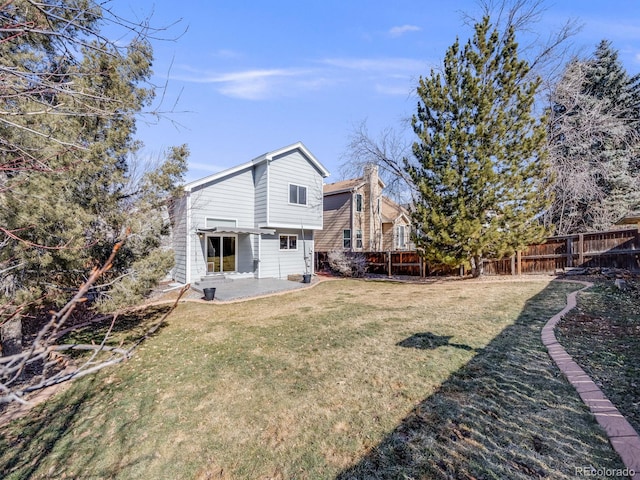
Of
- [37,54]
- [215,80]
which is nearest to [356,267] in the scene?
[215,80]

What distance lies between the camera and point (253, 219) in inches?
593

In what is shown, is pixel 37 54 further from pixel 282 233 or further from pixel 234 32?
pixel 282 233

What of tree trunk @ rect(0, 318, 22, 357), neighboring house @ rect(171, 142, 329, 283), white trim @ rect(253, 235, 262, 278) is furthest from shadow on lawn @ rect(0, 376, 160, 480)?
white trim @ rect(253, 235, 262, 278)

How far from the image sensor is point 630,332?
5023 mm

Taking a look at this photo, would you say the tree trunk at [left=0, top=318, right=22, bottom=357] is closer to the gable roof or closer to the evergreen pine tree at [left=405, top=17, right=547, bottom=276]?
the gable roof

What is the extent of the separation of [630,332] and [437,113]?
403 inches

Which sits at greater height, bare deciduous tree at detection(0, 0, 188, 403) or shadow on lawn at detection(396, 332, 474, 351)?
bare deciduous tree at detection(0, 0, 188, 403)

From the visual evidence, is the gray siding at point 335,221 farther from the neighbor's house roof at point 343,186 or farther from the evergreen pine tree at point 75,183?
the evergreen pine tree at point 75,183

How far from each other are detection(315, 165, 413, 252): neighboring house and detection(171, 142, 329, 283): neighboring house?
18.3ft

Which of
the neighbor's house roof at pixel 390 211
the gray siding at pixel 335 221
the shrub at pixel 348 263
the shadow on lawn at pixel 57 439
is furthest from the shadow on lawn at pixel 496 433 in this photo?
the neighbor's house roof at pixel 390 211

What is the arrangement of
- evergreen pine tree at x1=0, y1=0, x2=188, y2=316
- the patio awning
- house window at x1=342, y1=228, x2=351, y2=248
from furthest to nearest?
house window at x1=342, y1=228, x2=351, y2=248 → the patio awning → evergreen pine tree at x1=0, y1=0, x2=188, y2=316

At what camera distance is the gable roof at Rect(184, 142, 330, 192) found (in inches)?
503

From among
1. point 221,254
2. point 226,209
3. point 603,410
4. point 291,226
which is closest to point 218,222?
point 226,209

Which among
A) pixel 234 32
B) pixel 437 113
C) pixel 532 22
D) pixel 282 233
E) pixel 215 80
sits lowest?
pixel 282 233
